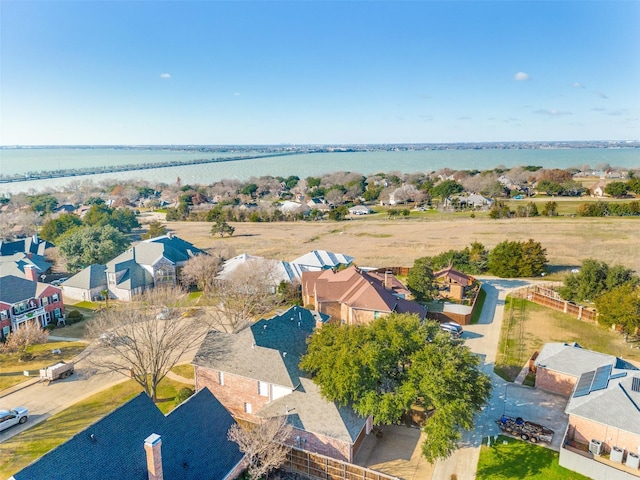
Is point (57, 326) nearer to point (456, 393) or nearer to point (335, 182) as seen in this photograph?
point (456, 393)

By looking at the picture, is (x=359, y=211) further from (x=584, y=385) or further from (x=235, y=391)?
(x=235, y=391)

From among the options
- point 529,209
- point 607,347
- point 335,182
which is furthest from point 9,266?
point 335,182

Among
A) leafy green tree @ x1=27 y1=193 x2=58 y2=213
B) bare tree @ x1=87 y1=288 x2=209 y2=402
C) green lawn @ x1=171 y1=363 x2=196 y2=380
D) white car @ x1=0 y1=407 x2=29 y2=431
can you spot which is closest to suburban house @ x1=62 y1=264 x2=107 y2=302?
bare tree @ x1=87 y1=288 x2=209 y2=402

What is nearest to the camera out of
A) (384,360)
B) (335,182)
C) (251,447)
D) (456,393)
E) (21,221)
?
(251,447)

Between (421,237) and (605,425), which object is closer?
(605,425)

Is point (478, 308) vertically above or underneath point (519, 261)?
underneath

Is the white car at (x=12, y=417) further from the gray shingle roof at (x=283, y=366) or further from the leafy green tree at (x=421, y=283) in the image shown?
the leafy green tree at (x=421, y=283)

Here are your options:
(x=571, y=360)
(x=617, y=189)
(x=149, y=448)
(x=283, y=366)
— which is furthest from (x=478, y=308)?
(x=617, y=189)

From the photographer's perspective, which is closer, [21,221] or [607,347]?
[607,347]
